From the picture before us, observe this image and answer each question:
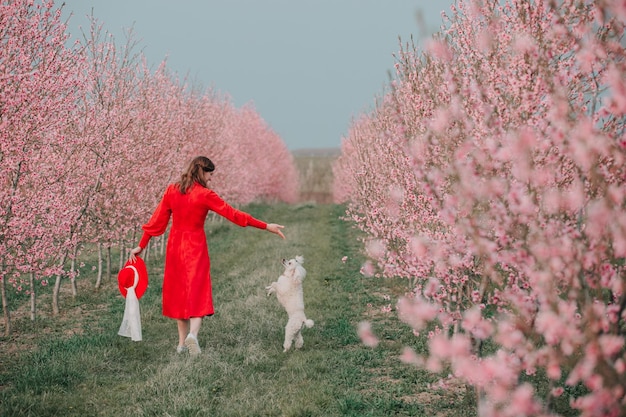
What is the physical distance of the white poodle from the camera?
25.4 feet

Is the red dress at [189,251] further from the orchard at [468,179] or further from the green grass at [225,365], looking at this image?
the orchard at [468,179]

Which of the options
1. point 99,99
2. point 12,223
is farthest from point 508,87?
point 99,99

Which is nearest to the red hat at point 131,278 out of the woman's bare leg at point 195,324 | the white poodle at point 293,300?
the woman's bare leg at point 195,324

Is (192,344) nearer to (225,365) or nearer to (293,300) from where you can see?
(225,365)

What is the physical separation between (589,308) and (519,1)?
12.7ft

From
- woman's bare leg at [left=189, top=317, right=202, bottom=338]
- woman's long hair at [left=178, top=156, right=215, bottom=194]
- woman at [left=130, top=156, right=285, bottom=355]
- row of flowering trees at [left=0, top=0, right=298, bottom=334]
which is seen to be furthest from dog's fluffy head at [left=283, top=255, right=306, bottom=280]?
row of flowering trees at [left=0, top=0, right=298, bottom=334]

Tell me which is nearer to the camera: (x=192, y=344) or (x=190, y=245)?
(x=192, y=344)

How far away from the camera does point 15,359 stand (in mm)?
7918

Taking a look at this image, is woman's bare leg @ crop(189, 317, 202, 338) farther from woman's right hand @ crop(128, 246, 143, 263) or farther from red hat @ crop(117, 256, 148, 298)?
woman's right hand @ crop(128, 246, 143, 263)

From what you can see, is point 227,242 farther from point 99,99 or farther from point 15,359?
point 15,359

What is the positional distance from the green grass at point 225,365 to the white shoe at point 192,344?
0.12 metres

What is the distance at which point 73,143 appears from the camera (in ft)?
34.9

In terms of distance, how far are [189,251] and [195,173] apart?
1.07 meters

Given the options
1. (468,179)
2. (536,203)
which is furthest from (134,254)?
(536,203)
